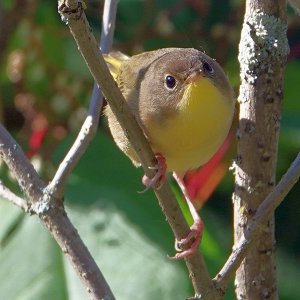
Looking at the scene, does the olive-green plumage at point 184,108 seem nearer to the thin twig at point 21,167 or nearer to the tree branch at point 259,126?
the tree branch at point 259,126

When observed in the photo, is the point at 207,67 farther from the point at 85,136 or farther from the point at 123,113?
the point at 123,113

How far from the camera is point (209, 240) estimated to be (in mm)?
2033

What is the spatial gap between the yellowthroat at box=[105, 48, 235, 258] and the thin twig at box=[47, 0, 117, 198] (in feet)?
0.27

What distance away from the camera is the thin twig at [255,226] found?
4.01 ft

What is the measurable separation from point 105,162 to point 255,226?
1.03 m

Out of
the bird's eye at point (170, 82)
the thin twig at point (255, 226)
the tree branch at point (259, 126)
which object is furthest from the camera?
the bird's eye at point (170, 82)

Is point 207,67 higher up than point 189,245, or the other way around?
point 207,67

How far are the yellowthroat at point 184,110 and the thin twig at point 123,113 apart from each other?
0.06 meters

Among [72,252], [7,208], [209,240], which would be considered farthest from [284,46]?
[7,208]

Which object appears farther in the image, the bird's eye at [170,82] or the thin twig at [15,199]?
the bird's eye at [170,82]

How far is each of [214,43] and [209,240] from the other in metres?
0.63

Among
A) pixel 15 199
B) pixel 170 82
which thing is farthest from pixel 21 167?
pixel 170 82

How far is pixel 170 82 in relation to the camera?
1.48m

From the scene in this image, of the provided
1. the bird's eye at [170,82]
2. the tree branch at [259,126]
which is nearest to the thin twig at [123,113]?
the tree branch at [259,126]
